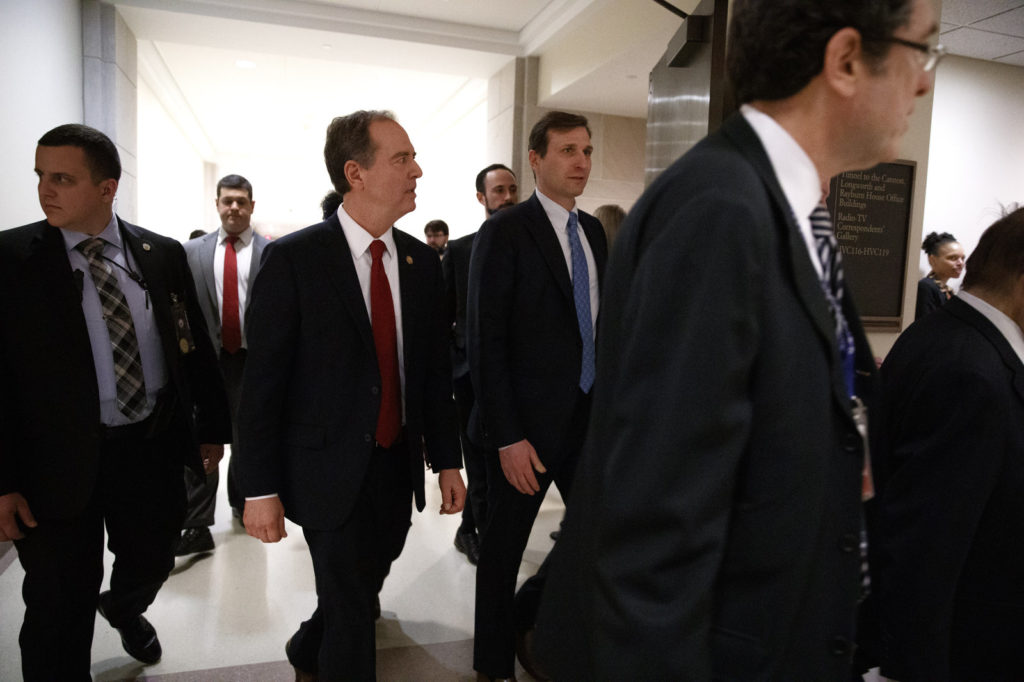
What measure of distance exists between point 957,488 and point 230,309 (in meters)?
3.44

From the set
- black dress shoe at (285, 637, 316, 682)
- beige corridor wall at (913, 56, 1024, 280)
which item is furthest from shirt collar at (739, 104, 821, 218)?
beige corridor wall at (913, 56, 1024, 280)

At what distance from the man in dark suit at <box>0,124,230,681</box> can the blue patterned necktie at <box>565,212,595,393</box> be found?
1.25 m

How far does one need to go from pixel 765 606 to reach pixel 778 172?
1.68 ft

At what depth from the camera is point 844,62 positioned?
83 cm

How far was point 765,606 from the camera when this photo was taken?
0.80 meters

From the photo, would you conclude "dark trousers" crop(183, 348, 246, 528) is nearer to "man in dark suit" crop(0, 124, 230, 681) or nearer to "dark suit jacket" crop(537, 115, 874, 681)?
"man in dark suit" crop(0, 124, 230, 681)

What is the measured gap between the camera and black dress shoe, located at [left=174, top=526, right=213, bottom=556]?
135 inches

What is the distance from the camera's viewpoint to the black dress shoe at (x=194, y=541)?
342 cm

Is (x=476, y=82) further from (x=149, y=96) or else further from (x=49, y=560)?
(x=49, y=560)

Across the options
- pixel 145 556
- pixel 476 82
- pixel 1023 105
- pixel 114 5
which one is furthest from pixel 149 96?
pixel 1023 105

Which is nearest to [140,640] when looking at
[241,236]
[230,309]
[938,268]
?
[230,309]

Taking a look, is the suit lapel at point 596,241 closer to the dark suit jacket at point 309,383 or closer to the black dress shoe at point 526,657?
the dark suit jacket at point 309,383

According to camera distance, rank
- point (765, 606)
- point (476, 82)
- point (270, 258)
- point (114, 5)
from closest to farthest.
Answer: point (765, 606) < point (270, 258) < point (114, 5) < point (476, 82)

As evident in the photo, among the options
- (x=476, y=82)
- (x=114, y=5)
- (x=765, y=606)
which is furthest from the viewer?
(x=476, y=82)
